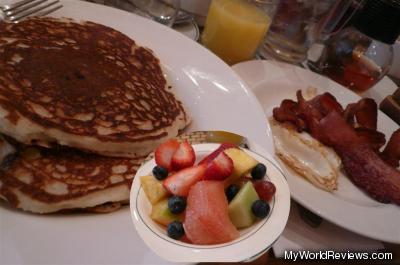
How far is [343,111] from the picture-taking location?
1481mm

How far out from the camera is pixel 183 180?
0.68 m

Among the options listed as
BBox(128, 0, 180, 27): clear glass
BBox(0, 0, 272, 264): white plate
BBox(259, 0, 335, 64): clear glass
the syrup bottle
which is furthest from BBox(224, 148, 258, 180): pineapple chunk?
the syrup bottle

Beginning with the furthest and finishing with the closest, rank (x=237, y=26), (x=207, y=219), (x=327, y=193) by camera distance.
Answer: (x=237, y=26)
(x=327, y=193)
(x=207, y=219)

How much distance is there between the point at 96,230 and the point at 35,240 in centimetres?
13

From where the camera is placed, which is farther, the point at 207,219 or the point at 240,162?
the point at 240,162

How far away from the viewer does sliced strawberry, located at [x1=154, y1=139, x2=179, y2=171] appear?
741mm

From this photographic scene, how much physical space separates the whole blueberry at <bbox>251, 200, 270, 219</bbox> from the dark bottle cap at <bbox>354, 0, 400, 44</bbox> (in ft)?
4.48

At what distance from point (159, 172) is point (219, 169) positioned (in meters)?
0.13

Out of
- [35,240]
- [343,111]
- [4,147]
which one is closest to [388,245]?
[343,111]

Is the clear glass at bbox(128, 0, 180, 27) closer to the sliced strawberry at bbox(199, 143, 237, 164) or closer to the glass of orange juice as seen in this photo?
the glass of orange juice

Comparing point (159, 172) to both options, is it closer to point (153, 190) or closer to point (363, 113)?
point (153, 190)

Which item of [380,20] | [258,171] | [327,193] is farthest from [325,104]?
[258,171]

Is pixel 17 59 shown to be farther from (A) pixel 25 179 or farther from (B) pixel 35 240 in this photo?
(B) pixel 35 240

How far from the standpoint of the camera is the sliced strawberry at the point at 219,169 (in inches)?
26.9
